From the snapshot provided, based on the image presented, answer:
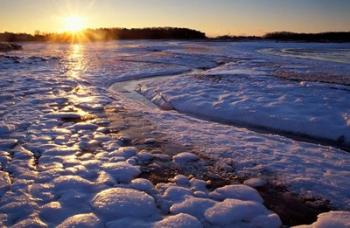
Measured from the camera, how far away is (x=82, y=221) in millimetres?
3395

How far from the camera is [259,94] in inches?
360

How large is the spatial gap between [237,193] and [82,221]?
1.73 m

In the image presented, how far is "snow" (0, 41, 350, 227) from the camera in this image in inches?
143

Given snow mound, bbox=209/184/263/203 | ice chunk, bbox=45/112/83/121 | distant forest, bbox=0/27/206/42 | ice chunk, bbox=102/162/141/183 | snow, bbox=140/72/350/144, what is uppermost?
distant forest, bbox=0/27/206/42

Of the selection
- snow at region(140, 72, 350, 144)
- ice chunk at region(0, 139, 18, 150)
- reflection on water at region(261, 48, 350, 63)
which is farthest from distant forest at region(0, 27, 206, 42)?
ice chunk at region(0, 139, 18, 150)

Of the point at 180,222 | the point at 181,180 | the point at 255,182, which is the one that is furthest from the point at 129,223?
the point at 255,182

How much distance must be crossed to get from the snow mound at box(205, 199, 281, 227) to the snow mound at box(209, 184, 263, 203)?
134 millimetres

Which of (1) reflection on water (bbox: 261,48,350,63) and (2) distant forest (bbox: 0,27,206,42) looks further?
(2) distant forest (bbox: 0,27,206,42)

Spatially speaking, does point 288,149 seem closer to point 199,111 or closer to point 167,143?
point 167,143

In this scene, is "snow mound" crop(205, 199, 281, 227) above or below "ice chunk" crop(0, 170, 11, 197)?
below

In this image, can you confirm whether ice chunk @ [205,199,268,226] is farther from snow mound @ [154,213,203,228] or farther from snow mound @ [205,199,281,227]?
snow mound @ [154,213,203,228]

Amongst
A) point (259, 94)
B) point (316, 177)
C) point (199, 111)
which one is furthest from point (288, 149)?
point (259, 94)

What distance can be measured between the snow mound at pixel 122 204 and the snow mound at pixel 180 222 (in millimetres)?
218

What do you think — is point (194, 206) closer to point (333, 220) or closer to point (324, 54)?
point (333, 220)
